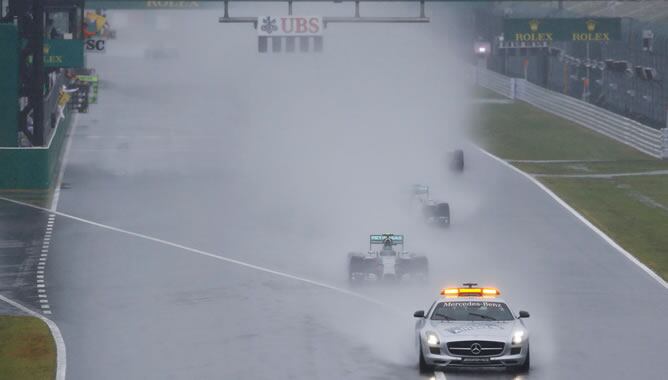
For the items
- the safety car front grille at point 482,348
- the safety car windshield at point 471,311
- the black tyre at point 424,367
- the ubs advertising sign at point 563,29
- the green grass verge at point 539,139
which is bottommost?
the green grass verge at point 539,139

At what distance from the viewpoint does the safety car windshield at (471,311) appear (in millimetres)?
26969

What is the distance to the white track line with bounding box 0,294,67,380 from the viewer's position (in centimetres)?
2797

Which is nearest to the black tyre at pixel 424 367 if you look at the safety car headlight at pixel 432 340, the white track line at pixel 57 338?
the safety car headlight at pixel 432 340

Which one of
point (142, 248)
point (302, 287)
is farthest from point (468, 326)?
point (142, 248)

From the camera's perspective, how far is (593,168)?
62656 millimetres

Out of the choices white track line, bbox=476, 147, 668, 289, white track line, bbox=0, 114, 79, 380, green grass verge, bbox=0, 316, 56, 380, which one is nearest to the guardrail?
white track line, bbox=476, 147, 668, 289

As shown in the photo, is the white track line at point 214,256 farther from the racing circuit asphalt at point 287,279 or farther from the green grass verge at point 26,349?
the green grass verge at point 26,349

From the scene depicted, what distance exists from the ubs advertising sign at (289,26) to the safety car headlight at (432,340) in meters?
39.8

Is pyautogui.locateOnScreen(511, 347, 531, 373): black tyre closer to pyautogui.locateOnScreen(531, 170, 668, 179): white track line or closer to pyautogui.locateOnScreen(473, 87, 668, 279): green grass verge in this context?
pyautogui.locateOnScreen(473, 87, 668, 279): green grass verge

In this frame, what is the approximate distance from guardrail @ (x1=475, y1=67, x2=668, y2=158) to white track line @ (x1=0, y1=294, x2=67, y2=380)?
36.3 m

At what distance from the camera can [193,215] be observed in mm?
50219

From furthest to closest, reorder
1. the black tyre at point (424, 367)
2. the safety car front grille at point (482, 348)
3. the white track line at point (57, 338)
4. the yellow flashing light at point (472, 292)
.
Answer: the white track line at point (57, 338) < the yellow flashing light at point (472, 292) < the black tyre at point (424, 367) < the safety car front grille at point (482, 348)

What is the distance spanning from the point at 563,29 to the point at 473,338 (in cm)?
5871

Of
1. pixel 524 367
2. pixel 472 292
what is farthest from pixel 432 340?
pixel 472 292
